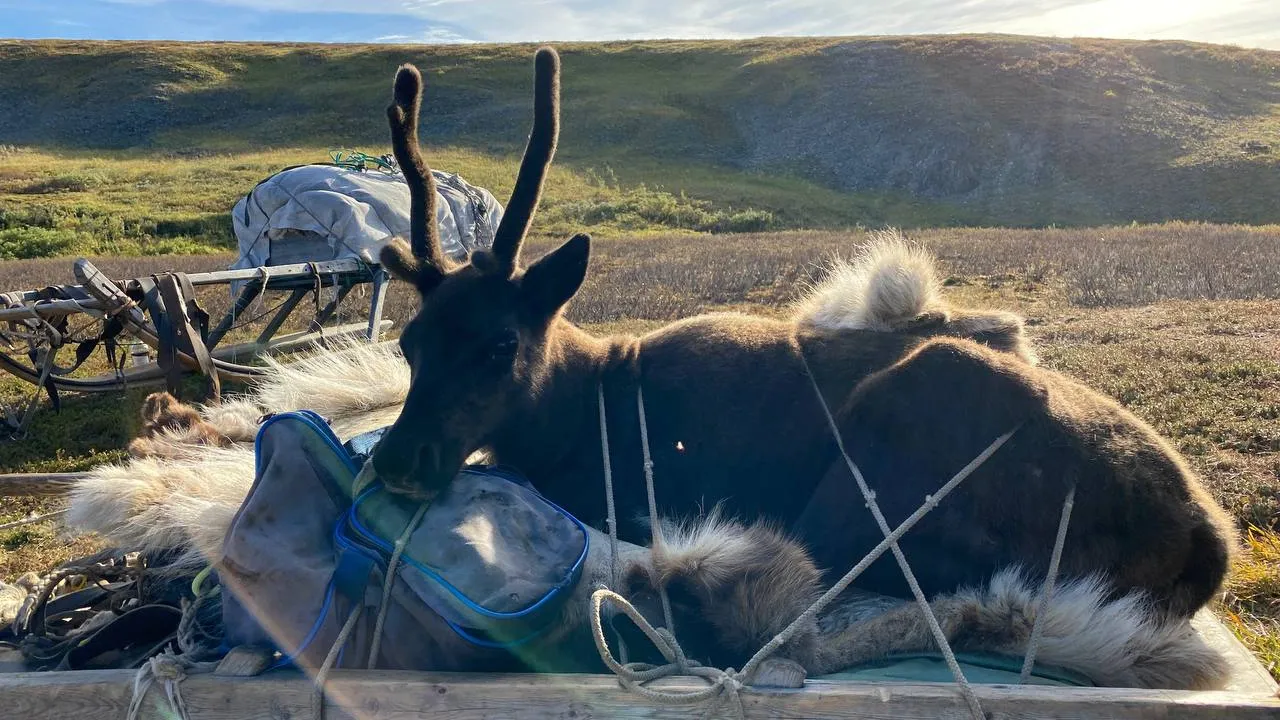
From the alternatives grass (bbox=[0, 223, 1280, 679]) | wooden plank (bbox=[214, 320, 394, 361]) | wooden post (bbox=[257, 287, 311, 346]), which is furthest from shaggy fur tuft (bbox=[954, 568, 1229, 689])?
wooden post (bbox=[257, 287, 311, 346])

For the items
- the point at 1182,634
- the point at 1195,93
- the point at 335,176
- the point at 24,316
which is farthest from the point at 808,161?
the point at 1182,634

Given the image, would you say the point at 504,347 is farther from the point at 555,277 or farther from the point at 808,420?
the point at 808,420

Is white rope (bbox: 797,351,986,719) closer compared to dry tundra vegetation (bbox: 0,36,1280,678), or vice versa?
white rope (bbox: 797,351,986,719)

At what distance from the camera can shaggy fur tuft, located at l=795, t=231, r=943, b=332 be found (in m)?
3.91

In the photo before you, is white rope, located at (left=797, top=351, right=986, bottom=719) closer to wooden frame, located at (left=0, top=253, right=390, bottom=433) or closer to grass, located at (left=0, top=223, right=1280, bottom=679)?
grass, located at (left=0, top=223, right=1280, bottom=679)

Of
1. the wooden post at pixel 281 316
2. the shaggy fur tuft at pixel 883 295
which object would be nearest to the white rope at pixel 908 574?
the shaggy fur tuft at pixel 883 295

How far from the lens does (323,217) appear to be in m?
11.4

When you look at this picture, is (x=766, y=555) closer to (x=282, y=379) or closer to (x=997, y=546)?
(x=997, y=546)

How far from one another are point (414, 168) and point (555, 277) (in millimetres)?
879

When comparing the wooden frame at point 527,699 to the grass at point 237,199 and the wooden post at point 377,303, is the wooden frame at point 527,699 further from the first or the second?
the grass at point 237,199

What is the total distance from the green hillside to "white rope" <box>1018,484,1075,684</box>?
98.6 ft

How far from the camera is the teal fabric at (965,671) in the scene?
2.39 meters

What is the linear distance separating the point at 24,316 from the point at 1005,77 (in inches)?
2288

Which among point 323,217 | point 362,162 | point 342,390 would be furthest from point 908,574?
point 362,162
